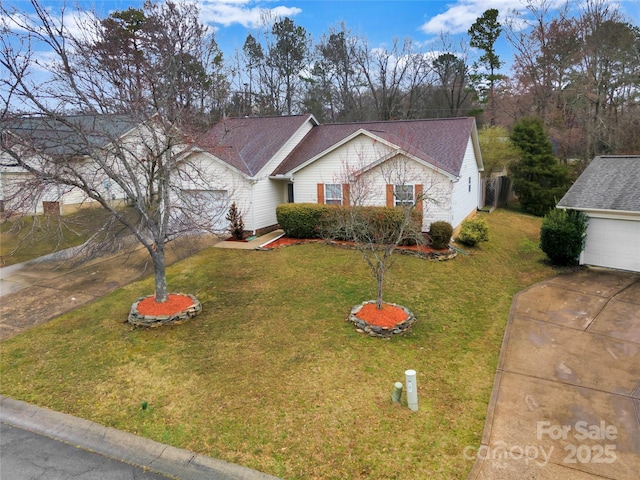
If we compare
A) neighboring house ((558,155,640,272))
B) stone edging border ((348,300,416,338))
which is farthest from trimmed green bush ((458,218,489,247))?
stone edging border ((348,300,416,338))

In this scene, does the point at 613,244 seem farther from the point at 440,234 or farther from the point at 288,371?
the point at 288,371

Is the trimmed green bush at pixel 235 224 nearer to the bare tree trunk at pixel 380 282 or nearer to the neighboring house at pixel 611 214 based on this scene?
the bare tree trunk at pixel 380 282

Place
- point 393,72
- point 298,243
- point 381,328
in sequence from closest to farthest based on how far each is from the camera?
point 381,328
point 298,243
point 393,72

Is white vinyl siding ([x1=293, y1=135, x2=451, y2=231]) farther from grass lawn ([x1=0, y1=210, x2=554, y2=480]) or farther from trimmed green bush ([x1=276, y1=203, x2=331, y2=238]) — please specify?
grass lawn ([x1=0, y1=210, x2=554, y2=480])

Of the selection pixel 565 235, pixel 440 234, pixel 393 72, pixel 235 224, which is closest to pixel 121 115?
pixel 235 224

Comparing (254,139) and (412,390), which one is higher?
(254,139)

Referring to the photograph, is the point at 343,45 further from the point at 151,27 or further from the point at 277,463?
the point at 277,463

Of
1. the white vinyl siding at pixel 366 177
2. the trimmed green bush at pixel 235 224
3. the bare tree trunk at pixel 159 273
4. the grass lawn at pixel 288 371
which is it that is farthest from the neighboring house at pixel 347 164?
the bare tree trunk at pixel 159 273
